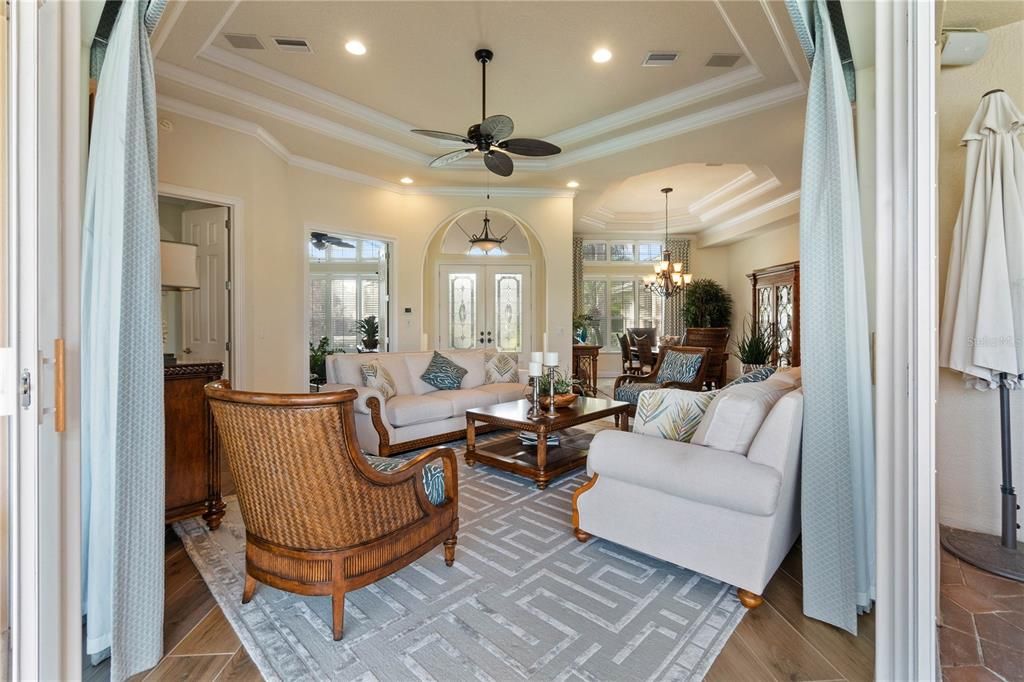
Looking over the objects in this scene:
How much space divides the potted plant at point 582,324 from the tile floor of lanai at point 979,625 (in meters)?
7.27

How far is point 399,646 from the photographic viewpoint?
5.89ft

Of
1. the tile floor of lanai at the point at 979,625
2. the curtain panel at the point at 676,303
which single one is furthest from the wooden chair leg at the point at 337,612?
the curtain panel at the point at 676,303

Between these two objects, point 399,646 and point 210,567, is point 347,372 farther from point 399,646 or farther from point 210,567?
point 399,646

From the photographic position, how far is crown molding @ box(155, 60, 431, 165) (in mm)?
3758

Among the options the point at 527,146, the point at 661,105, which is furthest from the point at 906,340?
the point at 661,105

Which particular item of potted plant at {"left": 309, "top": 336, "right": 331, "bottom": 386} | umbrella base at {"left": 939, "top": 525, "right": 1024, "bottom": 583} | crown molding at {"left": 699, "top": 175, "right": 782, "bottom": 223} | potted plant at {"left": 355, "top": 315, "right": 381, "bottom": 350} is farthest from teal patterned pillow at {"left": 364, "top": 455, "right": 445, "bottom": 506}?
crown molding at {"left": 699, "top": 175, "right": 782, "bottom": 223}

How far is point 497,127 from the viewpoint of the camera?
3.58 metres

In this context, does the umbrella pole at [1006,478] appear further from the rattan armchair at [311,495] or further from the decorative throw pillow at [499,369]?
the decorative throw pillow at [499,369]

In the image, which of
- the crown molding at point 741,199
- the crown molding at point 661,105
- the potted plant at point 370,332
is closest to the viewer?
the crown molding at point 661,105

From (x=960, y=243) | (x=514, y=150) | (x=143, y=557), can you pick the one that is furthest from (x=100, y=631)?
(x=960, y=243)

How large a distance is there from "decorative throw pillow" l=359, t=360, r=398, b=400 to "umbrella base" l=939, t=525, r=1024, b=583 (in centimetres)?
386

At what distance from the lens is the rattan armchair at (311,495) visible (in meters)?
1.71

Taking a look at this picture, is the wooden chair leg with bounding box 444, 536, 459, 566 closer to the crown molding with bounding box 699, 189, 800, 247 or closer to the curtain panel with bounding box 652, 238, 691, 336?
the crown molding with bounding box 699, 189, 800, 247

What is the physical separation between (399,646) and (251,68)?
13.7ft
